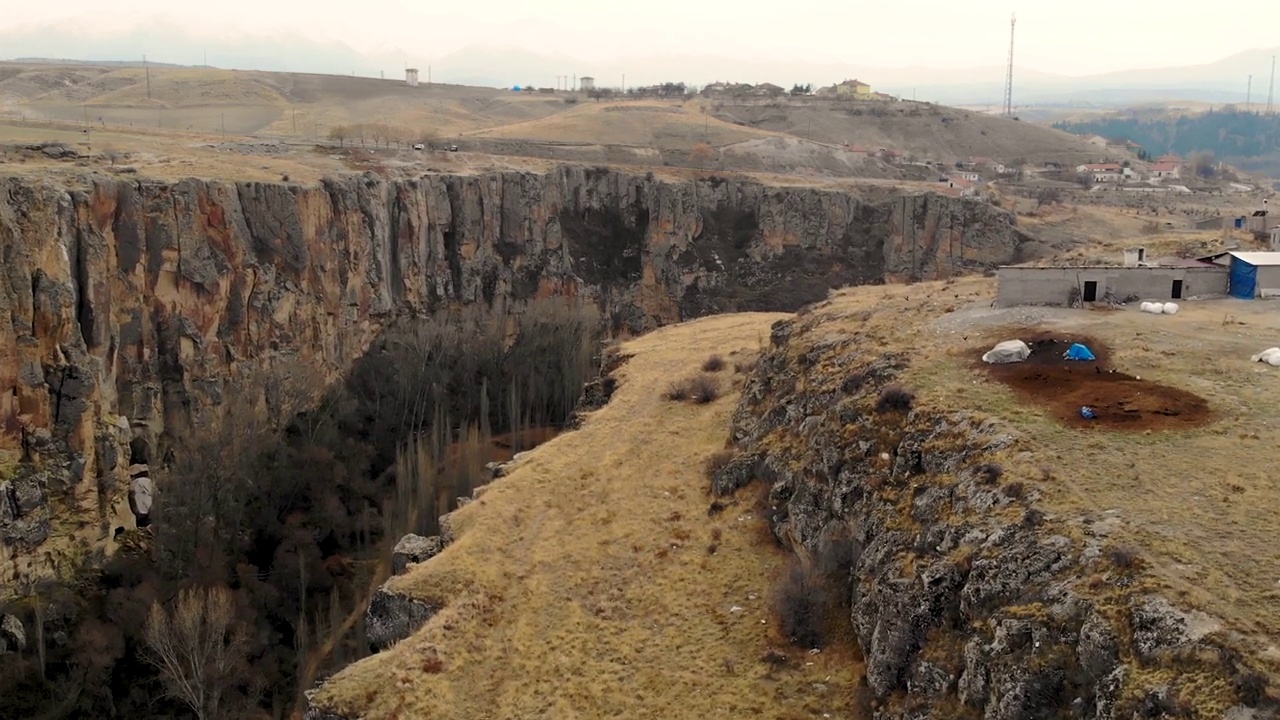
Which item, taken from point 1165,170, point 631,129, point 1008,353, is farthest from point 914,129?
point 1008,353

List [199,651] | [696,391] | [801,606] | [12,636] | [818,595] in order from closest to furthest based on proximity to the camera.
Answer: [801,606] < [818,595] < [199,651] < [12,636] < [696,391]

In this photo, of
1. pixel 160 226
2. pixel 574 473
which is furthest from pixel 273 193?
pixel 574 473

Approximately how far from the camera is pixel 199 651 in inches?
1145

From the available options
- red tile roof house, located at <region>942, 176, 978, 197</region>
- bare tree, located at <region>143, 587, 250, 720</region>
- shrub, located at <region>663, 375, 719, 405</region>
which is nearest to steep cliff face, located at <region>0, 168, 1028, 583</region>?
red tile roof house, located at <region>942, 176, 978, 197</region>

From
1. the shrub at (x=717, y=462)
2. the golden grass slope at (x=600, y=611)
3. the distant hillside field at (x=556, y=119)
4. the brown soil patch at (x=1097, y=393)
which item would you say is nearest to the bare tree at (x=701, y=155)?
the distant hillside field at (x=556, y=119)

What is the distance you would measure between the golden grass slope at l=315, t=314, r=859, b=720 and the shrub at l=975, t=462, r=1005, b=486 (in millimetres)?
4816

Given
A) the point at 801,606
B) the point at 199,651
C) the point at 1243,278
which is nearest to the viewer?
the point at 801,606

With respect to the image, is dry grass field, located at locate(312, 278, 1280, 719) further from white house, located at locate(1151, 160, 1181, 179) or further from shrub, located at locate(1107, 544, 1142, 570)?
white house, located at locate(1151, 160, 1181, 179)

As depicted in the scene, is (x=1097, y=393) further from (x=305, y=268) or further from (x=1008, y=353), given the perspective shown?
(x=305, y=268)

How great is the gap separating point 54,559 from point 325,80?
121309 millimetres

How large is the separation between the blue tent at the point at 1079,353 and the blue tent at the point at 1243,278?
1130 centimetres

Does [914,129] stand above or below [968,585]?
above

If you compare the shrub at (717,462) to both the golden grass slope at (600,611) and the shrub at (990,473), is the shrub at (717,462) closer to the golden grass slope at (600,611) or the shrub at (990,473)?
the golden grass slope at (600,611)

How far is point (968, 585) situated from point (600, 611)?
10.5m
